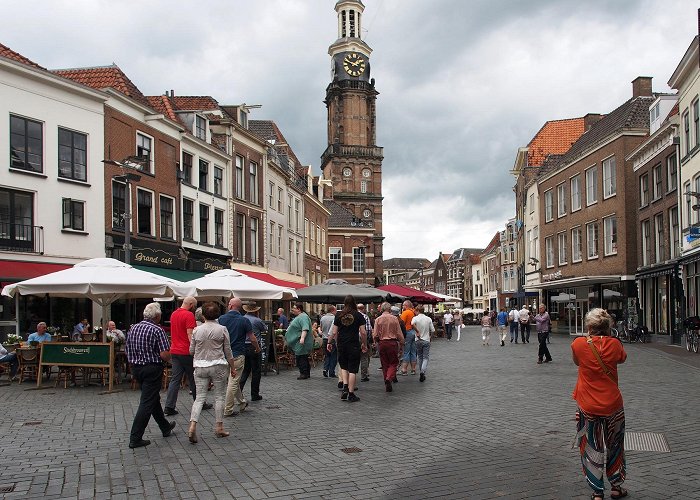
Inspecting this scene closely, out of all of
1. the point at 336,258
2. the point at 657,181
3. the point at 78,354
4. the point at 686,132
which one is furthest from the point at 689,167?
the point at 336,258

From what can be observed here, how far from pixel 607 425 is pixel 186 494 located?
3.71 metres

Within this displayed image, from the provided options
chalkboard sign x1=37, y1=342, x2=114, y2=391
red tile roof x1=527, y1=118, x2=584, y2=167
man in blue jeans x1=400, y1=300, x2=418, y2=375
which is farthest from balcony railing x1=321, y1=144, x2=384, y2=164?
chalkboard sign x1=37, y1=342, x2=114, y2=391

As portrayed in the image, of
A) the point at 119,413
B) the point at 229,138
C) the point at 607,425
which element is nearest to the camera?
the point at 607,425

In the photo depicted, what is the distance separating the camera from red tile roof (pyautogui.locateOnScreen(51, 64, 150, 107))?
26.0 metres

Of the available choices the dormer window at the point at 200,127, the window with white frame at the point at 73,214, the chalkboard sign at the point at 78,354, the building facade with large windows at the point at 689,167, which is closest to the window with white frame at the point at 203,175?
the dormer window at the point at 200,127

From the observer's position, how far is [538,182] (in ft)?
157

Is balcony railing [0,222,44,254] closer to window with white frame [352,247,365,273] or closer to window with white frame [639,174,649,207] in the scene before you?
window with white frame [639,174,649,207]

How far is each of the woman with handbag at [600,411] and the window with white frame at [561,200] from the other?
127 feet

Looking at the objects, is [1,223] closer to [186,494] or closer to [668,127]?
[186,494]

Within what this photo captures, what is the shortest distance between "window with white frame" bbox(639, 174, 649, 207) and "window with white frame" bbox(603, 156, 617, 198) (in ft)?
8.02

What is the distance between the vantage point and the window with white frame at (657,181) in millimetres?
30330

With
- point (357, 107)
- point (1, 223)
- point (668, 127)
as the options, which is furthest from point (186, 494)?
point (357, 107)

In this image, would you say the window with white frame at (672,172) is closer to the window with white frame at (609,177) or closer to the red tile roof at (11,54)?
the window with white frame at (609,177)

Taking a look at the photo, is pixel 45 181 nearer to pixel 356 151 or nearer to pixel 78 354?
pixel 78 354
